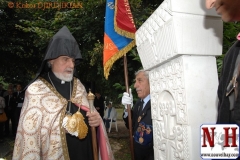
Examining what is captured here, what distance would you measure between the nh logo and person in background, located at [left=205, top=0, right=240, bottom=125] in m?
0.05

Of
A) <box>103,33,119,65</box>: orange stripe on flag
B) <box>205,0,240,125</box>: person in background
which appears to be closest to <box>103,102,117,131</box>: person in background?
<box>103,33,119,65</box>: orange stripe on flag

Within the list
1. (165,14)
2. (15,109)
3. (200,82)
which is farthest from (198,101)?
(15,109)

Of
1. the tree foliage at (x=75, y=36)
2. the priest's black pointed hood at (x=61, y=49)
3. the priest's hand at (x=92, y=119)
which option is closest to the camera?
the priest's hand at (x=92, y=119)

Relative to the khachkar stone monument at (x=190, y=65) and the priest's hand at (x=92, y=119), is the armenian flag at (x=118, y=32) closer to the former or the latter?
the priest's hand at (x=92, y=119)

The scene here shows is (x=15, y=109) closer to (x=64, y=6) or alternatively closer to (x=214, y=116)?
(x=64, y=6)

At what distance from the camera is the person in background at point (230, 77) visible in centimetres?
124

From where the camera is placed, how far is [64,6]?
775 centimetres

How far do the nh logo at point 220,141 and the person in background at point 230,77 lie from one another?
5 cm

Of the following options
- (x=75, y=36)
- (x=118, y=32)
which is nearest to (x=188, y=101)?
(x=118, y=32)

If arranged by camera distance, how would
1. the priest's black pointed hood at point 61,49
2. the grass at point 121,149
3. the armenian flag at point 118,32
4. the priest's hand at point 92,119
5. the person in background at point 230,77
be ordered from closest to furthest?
the person in background at point 230,77, the priest's hand at point 92,119, the priest's black pointed hood at point 61,49, the armenian flag at point 118,32, the grass at point 121,149

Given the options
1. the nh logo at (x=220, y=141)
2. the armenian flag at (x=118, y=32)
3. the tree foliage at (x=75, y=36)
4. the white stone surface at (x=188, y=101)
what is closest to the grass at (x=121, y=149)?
the tree foliage at (x=75, y=36)

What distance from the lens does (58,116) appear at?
2.68 m

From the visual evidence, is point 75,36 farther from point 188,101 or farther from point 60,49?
point 188,101

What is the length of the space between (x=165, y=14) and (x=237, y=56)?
30.8 inches
